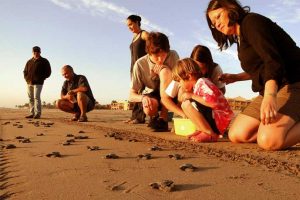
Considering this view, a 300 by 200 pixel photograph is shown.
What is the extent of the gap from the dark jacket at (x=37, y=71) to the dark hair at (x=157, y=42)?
19.0ft

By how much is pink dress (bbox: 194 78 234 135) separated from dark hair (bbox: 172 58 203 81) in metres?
0.14

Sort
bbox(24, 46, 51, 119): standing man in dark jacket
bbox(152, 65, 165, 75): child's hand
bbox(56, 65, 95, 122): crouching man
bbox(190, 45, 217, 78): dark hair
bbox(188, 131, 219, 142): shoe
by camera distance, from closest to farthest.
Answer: bbox(188, 131, 219, 142): shoe, bbox(190, 45, 217, 78): dark hair, bbox(152, 65, 165, 75): child's hand, bbox(56, 65, 95, 122): crouching man, bbox(24, 46, 51, 119): standing man in dark jacket

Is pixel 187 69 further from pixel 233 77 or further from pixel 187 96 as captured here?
pixel 233 77

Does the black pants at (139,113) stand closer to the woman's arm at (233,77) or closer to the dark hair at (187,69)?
the dark hair at (187,69)

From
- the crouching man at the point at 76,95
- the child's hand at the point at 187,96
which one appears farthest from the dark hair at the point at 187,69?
the crouching man at the point at 76,95

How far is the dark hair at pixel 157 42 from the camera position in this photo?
5922 mm

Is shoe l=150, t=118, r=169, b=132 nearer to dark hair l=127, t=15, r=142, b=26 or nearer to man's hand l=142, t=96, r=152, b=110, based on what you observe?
man's hand l=142, t=96, r=152, b=110

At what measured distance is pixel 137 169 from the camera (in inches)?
115

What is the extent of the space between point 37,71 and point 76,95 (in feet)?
6.67

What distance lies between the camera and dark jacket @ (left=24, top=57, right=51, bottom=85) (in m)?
10.9

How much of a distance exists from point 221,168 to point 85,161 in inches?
46.1

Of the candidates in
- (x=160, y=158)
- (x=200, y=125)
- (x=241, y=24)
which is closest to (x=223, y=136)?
(x=200, y=125)

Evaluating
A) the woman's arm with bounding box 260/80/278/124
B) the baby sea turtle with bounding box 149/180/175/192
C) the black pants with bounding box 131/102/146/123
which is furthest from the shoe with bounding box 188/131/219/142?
the black pants with bounding box 131/102/146/123

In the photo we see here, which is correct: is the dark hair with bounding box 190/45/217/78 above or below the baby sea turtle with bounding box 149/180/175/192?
above
